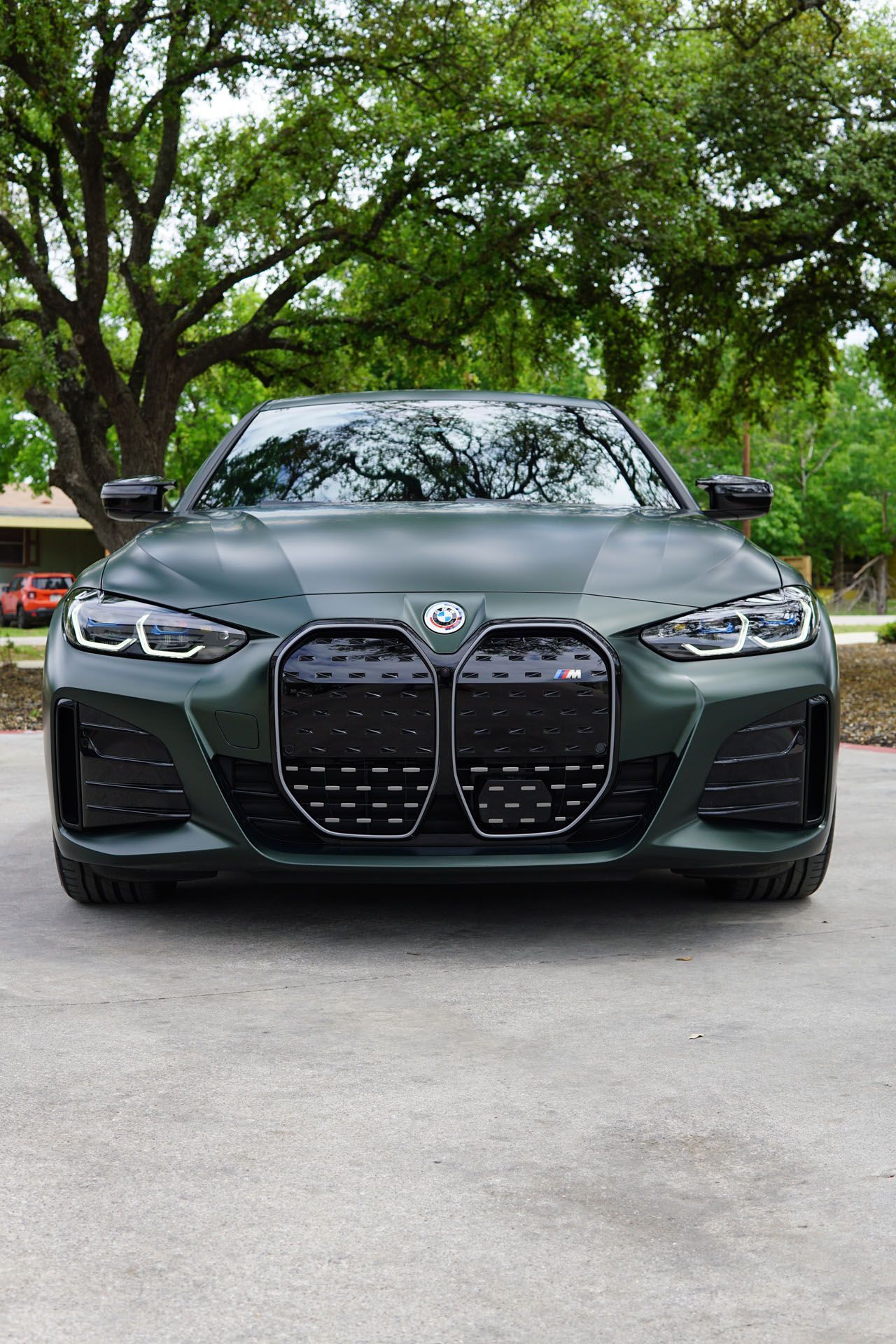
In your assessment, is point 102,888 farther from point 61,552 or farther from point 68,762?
point 61,552

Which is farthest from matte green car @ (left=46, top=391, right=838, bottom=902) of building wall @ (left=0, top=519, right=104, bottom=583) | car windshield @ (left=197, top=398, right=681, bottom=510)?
building wall @ (left=0, top=519, right=104, bottom=583)

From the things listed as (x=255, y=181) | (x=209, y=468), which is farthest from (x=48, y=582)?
(x=209, y=468)

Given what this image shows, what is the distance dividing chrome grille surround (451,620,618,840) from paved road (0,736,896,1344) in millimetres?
408

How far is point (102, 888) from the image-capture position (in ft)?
15.5

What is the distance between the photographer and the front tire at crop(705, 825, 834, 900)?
467cm

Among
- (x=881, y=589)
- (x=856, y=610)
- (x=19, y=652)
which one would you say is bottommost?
(x=856, y=610)

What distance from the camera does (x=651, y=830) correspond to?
13.6ft

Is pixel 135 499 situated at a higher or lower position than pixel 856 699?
higher

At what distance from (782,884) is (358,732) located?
5.07 ft

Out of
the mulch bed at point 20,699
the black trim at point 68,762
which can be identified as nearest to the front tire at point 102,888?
the black trim at point 68,762

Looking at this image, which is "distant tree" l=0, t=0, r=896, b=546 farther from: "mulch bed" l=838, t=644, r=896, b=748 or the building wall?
the building wall

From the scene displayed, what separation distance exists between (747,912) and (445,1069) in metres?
1.80

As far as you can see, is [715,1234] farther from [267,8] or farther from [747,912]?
[267,8]

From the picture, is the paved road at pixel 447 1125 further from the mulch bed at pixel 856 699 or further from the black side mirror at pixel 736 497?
the mulch bed at pixel 856 699
